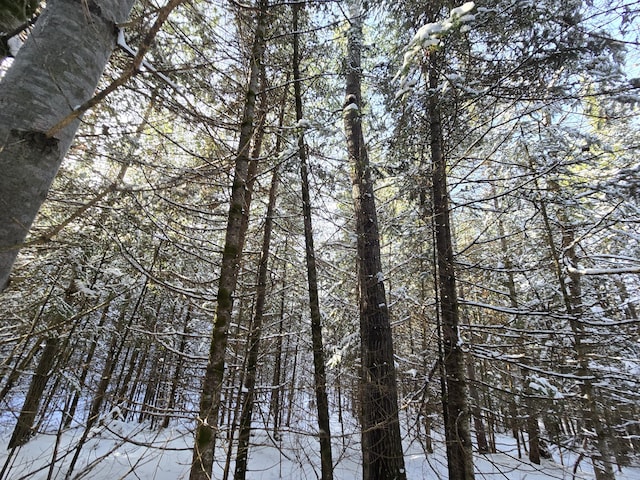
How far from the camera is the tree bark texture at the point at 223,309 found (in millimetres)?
1905

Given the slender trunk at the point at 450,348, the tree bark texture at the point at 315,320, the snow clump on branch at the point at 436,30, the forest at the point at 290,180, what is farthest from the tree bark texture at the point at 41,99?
the slender trunk at the point at 450,348

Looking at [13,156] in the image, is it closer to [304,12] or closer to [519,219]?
[304,12]

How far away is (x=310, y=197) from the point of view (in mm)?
5293

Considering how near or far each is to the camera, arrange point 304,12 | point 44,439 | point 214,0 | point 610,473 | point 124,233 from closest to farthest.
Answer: point 214,0 → point 304,12 → point 124,233 → point 610,473 → point 44,439

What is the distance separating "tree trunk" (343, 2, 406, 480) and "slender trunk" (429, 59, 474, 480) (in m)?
0.68

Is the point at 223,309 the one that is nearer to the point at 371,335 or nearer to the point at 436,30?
the point at 371,335

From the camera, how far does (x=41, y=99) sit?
836mm

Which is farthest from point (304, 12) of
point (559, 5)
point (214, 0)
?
point (559, 5)

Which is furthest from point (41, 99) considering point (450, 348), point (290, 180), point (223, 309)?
point (290, 180)

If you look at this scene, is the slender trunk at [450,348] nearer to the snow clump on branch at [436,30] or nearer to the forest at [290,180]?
the forest at [290,180]

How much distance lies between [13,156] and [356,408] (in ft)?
16.2

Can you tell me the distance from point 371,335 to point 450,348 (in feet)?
3.85

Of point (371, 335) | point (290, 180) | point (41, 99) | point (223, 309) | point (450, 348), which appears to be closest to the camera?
point (41, 99)

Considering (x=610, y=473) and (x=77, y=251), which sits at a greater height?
(x=77, y=251)
